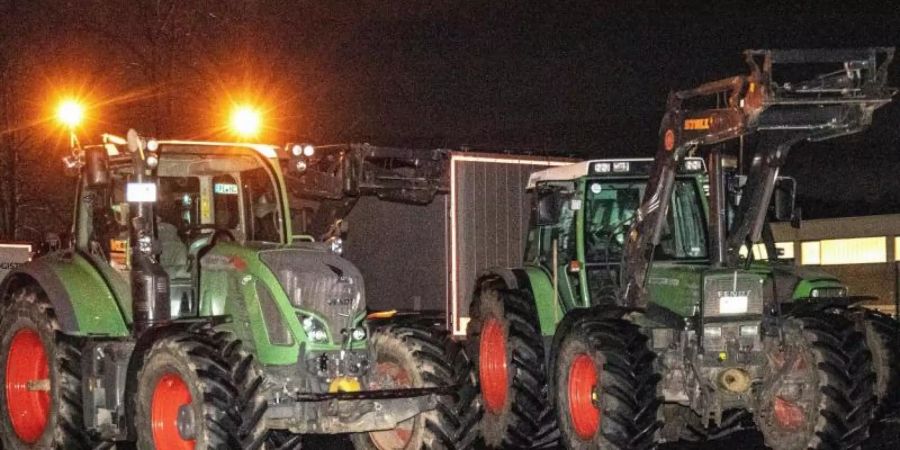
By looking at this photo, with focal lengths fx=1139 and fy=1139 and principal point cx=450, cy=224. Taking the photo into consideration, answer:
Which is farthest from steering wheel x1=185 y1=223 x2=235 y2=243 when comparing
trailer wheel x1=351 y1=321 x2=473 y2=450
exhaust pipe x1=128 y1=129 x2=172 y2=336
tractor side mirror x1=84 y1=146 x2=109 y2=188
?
trailer wheel x1=351 y1=321 x2=473 y2=450

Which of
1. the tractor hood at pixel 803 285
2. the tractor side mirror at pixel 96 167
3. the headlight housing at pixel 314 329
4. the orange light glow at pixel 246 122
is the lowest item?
the headlight housing at pixel 314 329

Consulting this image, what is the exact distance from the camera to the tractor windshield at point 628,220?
40.7 ft

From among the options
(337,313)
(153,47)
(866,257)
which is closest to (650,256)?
(337,313)

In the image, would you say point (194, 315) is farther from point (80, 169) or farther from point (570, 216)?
point (570, 216)

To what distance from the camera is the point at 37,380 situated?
A: 431 inches

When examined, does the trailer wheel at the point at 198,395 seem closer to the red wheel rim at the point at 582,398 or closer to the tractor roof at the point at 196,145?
the tractor roof at the point at 196,145

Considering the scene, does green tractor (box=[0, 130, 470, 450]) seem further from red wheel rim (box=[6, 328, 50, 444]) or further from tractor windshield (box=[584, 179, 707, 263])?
tractor windshield (box=[584, 179, 707, 263])

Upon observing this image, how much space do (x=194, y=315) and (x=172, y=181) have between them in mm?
1450

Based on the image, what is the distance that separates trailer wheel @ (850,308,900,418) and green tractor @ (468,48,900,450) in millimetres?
14

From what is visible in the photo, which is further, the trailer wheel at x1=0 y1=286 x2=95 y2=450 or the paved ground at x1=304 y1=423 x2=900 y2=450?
the paved ground at x1=304 y1=423 x2=900 y2=450

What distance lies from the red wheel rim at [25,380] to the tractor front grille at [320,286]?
3.26 meters

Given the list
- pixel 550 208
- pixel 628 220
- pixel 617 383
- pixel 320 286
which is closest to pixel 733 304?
pixel 617 383

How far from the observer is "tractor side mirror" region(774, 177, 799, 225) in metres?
11.7

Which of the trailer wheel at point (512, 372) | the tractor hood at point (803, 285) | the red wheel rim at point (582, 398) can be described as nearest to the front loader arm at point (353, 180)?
the trailer wheel at point (512, 372)
